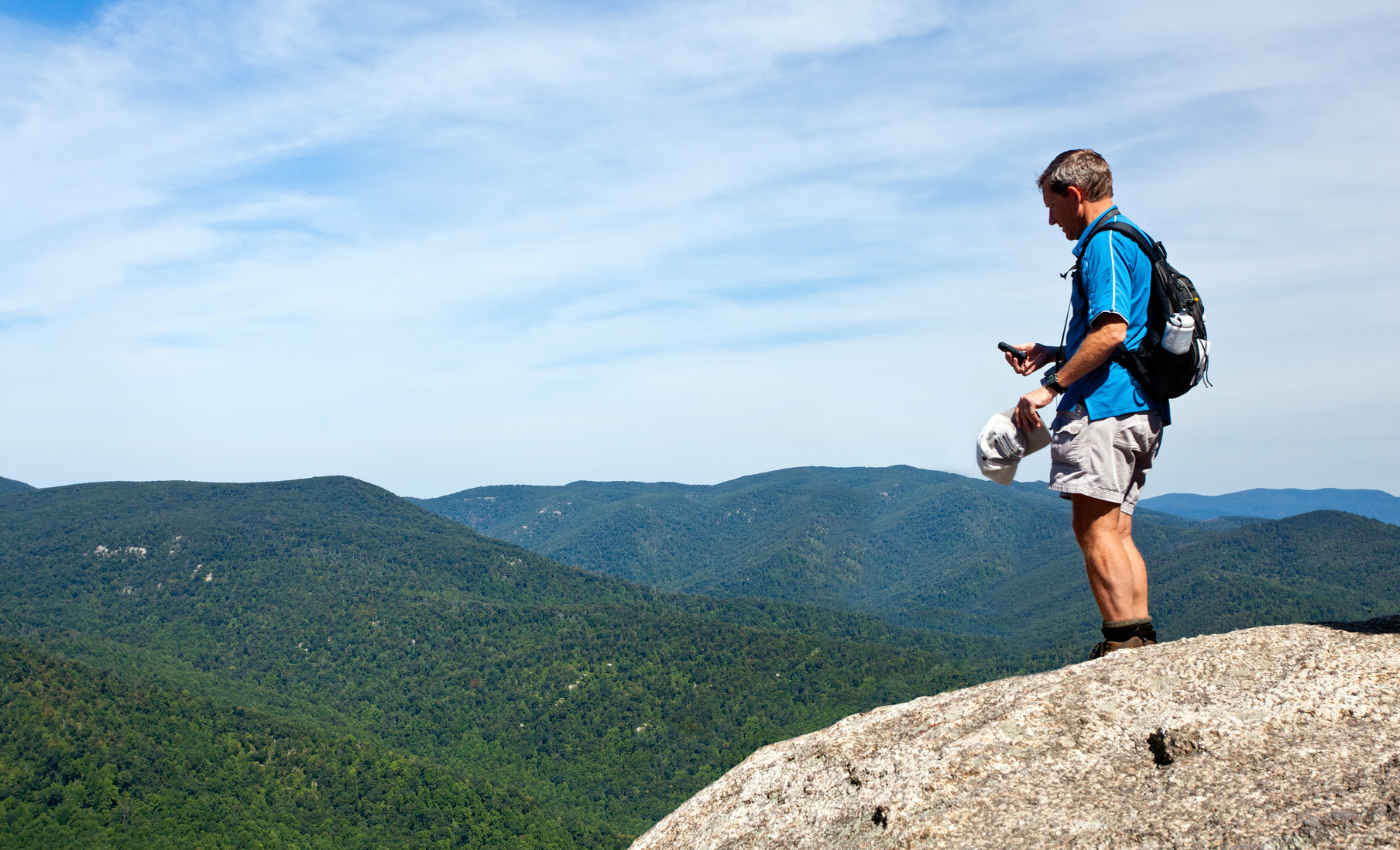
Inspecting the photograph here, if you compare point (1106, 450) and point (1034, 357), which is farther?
point (1034, 357)

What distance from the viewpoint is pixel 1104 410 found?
621 cm

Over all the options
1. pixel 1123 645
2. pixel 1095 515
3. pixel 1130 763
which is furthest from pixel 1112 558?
pixel 1130 763

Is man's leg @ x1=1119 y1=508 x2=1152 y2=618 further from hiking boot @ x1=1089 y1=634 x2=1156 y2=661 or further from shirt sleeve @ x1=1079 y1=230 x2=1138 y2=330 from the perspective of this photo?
shirt sleeve @ x1=1079 y1=230 x2=1138 y2=330

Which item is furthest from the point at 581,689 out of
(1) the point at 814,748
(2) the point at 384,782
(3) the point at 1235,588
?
(1) the point at 814,748

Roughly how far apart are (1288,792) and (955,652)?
19269 cm

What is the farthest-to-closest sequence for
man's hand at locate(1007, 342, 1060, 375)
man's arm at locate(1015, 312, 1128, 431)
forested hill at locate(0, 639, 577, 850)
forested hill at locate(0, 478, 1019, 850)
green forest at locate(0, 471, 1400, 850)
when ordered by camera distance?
forested hill at locate(0, 478, 1019, 850) < green forest at locate(0, 471, 1400, 850) < forested hill at locate(0, 639, 577, 850) < man's hand at locate(1007, 342, 1060, 375) < man's arm at locate(1015, 312, 1128, 431)

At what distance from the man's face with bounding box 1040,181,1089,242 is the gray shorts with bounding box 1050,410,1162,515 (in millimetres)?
1386

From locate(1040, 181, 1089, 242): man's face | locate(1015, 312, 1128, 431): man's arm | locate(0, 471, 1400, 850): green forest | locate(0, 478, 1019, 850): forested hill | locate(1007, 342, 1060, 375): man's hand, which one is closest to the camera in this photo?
locate(1015, 312, 1128, 431): man's arm

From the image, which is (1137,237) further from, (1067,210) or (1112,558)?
(1112,558)

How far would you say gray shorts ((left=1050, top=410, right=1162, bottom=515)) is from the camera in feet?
20.3

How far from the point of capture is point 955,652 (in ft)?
608

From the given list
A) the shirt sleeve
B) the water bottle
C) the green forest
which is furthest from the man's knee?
the green forest

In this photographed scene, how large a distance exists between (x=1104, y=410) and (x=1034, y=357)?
114 cm

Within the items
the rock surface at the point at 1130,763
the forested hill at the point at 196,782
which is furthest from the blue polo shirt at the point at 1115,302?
the forested hill at the point at 196,782
